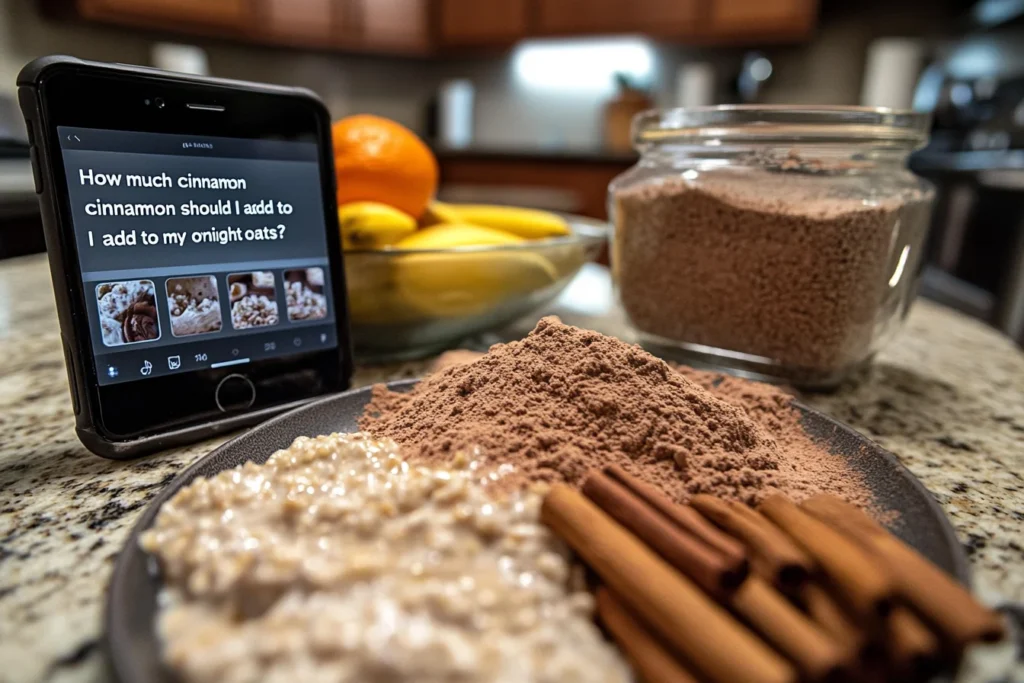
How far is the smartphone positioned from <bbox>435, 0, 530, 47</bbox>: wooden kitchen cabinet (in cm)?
255

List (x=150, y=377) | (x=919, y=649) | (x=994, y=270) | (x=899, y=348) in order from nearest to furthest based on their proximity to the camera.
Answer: (x=919, y=649), (x=150, y=377), (x=899, y=348), (x=994, y=270)

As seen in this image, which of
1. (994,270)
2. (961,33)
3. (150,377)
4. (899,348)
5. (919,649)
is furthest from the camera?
(961,33)

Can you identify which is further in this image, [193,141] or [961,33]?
[961,33]

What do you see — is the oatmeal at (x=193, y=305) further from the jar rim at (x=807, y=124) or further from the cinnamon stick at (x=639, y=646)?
the jar rim at (x=807, y=124)

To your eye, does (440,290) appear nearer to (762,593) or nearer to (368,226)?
(368,226)

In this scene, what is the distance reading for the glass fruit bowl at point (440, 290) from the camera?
27.4 inches

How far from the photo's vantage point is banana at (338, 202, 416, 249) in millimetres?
688

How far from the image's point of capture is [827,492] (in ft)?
1.35

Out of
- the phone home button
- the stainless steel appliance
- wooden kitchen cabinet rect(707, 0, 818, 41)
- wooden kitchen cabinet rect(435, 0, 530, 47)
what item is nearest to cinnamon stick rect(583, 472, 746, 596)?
the phone home button

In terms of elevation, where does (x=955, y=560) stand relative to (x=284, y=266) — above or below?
below

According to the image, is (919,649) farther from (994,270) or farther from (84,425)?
(994,270)

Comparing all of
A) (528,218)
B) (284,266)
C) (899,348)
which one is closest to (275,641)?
(284,266)

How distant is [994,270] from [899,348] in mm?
1063

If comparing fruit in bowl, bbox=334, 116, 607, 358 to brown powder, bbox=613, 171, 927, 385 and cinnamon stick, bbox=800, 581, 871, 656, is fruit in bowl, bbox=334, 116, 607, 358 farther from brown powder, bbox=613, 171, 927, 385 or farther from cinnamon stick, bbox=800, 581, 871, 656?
cinnamon stick, bbox=800, 581, 871, 656
